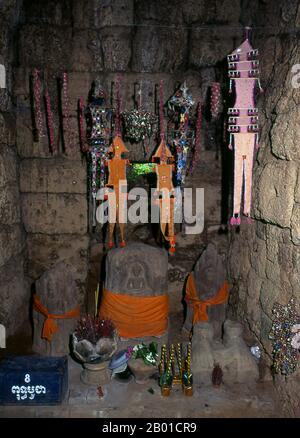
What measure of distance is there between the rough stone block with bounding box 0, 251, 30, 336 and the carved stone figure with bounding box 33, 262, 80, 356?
72 cm

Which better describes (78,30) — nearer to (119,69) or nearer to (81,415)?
(119,69)

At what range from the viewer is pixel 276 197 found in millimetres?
3898

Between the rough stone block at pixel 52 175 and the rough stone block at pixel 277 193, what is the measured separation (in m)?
2.96

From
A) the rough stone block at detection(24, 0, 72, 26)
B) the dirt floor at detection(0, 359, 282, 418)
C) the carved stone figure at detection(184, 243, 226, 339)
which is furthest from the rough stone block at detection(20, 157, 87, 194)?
the dirt floor at detection(0, 359, 282, 418)

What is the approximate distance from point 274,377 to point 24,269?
422cm

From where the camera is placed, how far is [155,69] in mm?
5770

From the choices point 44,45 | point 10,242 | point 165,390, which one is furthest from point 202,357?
point 44,45

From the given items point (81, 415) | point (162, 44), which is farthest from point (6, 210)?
point (162, 44)

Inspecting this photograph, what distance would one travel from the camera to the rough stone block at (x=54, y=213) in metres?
6.00

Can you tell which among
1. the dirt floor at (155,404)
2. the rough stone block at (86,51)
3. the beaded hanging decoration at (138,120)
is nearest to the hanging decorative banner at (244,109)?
the beaded hanging decoration at (138,120)

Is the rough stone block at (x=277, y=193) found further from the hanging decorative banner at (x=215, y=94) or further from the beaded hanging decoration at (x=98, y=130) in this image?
the beaded hanging decoration at (x=98, y=130)

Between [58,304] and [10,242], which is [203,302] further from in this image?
[10,242]

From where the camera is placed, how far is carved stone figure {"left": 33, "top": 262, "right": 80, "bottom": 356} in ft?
15.6

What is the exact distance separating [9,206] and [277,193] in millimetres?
3821
